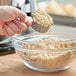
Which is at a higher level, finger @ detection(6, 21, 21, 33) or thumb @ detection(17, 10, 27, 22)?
thumb @ detection(17, 10, 27, 22)

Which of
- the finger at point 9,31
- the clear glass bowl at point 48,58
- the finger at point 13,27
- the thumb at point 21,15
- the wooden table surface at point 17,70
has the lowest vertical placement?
the wooden table surface at point 17,70

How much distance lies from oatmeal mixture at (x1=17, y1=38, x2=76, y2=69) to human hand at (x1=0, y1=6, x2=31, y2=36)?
0.23ft

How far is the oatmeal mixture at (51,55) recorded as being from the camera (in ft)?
1.89

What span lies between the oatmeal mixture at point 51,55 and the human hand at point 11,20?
0.23 feet

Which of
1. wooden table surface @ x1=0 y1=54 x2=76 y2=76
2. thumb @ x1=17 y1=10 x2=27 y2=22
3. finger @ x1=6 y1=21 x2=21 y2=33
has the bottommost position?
wooden table surface @ x1=0 y1=54 x2=76 y2=76

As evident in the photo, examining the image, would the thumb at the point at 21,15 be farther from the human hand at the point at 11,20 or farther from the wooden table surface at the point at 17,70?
the wooden table surface at the point at 17,70

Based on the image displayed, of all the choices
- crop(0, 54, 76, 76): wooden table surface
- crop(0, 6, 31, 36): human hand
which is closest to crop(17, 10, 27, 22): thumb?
crop(0, 6, 31, 36): human hand

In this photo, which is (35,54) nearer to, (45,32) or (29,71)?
(29,71)

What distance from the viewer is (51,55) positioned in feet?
1.91

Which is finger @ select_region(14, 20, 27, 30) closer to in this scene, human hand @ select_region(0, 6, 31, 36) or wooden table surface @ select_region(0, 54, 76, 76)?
human hand @ select_region(0, 6, 31, 36)

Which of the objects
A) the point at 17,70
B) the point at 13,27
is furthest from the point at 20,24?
the point at 17,70

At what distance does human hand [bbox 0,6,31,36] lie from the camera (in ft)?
2.05

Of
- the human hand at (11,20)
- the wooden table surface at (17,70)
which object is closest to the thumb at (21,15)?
the human hand at (11,20)

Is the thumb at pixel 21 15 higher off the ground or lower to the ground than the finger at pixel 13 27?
higher
